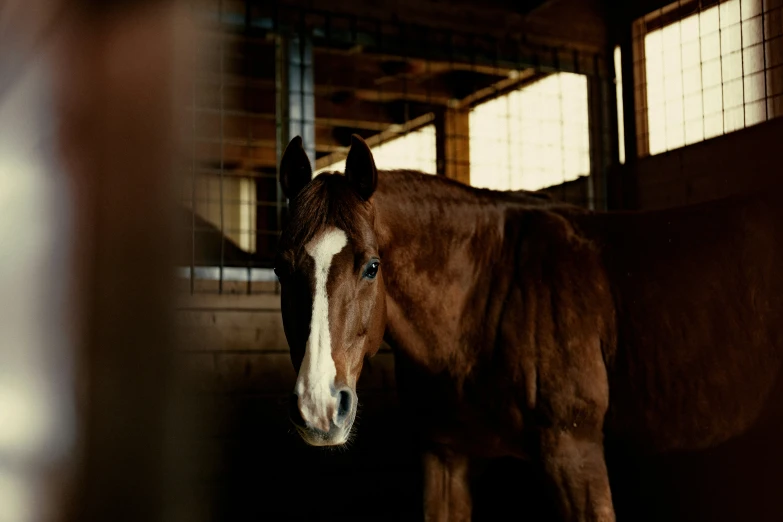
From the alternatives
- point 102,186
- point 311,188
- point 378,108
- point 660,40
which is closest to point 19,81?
point 102,186

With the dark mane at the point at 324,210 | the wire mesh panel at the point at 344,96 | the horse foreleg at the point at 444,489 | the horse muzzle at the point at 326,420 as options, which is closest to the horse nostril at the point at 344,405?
the horse muzzle at the point at 326,420

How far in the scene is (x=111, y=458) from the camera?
2094mm

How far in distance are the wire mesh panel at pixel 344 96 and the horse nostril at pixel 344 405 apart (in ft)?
4.35

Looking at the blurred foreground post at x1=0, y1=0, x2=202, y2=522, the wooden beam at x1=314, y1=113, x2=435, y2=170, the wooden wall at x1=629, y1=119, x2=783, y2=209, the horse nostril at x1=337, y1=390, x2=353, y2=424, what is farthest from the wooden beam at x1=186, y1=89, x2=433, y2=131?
the horse nostril at x1=337, y1=390, x2=353, y2=424

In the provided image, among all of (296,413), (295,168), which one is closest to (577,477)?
(296,413)

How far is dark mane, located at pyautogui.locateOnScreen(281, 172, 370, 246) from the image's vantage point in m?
1.86

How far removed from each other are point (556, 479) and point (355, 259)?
0.80m

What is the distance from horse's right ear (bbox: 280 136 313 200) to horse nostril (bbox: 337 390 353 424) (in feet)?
Result: 2.03

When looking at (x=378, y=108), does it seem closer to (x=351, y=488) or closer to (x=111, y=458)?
(x=351, y=488)

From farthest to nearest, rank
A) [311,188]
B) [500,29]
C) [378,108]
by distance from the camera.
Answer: [378,108] < [500,29] < [311,188]

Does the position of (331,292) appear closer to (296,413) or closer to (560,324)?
(296,413)

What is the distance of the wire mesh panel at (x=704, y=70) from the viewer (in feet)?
8.52

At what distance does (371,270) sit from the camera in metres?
1.90

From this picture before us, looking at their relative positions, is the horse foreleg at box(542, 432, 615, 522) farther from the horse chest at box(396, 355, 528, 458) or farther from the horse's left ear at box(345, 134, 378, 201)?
the horse's left ear at box(345, 134, 378, 201)
